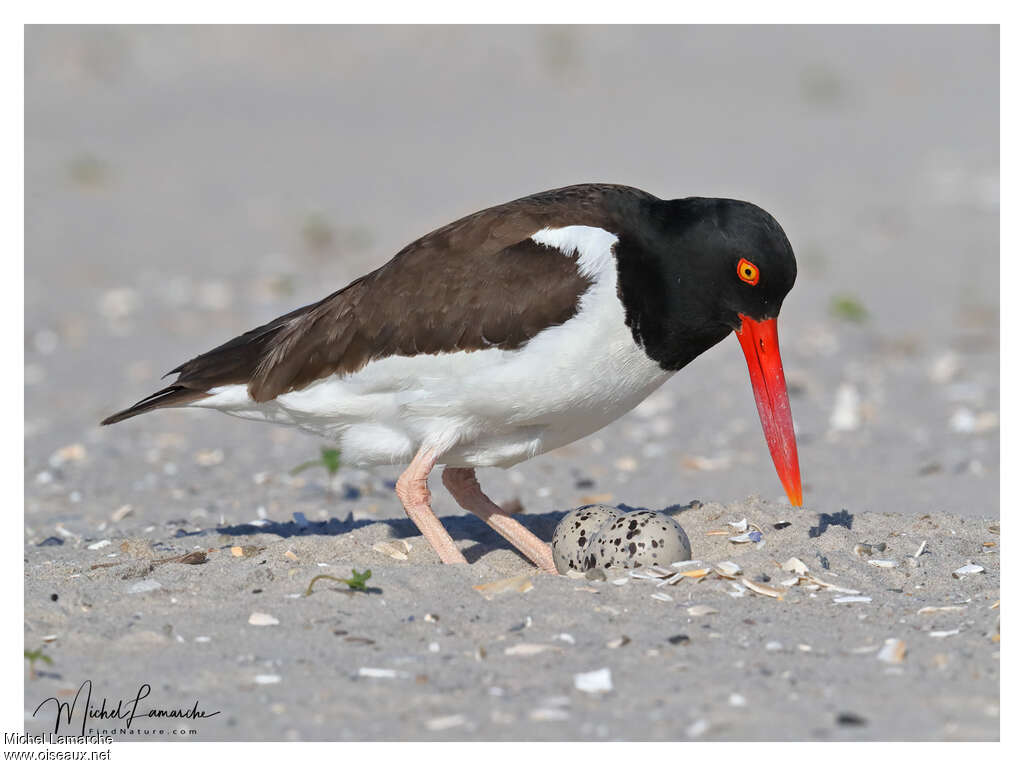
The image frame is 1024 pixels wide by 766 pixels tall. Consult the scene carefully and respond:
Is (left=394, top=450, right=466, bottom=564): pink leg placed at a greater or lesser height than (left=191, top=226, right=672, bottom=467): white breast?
lesser

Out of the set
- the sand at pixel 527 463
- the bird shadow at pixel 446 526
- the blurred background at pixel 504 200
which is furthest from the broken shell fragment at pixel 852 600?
the blurred background at pixel 504 200

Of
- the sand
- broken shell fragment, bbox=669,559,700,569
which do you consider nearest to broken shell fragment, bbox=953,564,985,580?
the sand

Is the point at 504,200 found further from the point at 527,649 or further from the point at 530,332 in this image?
the point at 527,649

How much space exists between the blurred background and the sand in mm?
65

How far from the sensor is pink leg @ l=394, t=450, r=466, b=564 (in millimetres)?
6316

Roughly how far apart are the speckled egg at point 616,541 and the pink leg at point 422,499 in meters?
0.57

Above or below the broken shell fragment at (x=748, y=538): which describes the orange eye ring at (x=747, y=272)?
above

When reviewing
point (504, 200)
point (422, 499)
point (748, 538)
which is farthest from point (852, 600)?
point (504, 200)

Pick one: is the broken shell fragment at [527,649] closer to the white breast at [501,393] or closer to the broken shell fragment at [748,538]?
the white breast at [501,393]

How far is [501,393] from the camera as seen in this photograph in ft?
19.7

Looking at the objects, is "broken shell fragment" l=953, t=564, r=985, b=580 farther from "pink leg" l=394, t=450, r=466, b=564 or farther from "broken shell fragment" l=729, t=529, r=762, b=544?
"pink leg" l=394, t=450, r=466, b=564

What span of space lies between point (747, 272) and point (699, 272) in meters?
0.22

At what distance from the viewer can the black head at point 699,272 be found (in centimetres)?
601

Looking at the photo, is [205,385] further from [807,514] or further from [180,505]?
[807,514]
